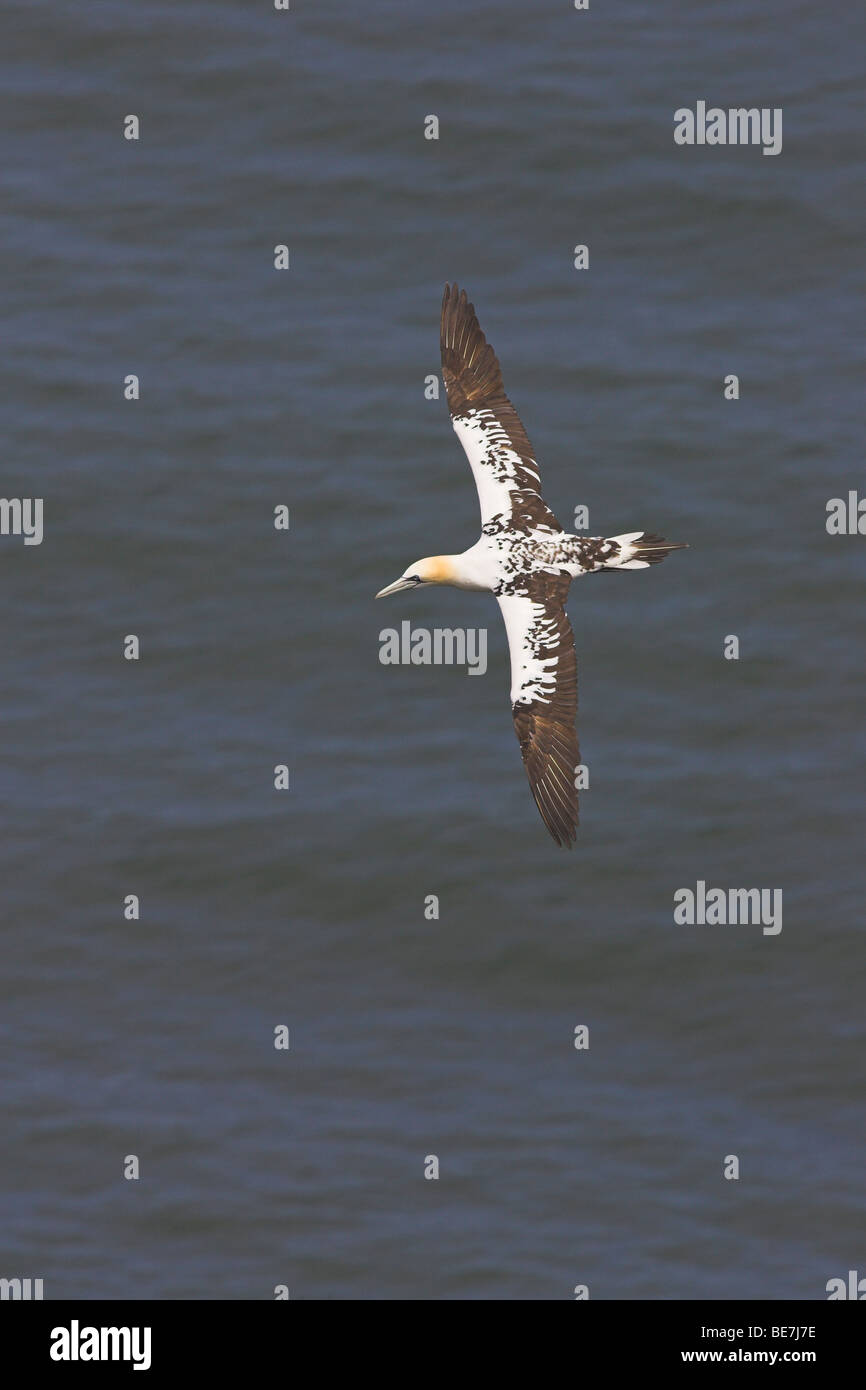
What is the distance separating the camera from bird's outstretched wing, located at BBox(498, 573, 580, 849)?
30297 mm

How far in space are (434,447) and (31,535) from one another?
6.12 metres

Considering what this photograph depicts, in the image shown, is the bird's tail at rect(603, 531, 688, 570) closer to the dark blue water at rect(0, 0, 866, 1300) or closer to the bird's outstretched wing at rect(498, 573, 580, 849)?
the bird's outstretched wing at rect(498, 573, 580, 849)

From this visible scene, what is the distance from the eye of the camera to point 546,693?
102 ft

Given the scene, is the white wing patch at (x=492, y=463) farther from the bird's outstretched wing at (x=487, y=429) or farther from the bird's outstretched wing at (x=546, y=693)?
the bird's outstretched wing at (x=546, y=693)

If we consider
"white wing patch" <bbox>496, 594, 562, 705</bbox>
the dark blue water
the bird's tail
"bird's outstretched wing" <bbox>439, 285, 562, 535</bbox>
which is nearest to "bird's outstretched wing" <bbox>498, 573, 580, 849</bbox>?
"white wing patch" <bbox>496, 594, 562, 705</bbox>

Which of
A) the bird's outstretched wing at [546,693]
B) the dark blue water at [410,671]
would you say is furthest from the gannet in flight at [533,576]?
the dark blue water at [410,671]

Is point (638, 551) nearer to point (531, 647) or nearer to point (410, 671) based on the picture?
point (531, 647)

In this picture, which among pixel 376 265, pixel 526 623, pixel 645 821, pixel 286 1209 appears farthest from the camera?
pixel 376 265

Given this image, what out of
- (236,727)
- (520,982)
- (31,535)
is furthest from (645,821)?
(31,535)

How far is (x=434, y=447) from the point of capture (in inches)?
1751

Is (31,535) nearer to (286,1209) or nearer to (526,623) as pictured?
(286,1209)

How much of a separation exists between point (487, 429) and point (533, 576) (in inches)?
113

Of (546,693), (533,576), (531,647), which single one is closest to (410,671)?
(533,576)

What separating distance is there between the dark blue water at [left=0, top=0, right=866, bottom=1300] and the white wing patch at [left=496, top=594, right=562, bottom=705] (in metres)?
10.2
